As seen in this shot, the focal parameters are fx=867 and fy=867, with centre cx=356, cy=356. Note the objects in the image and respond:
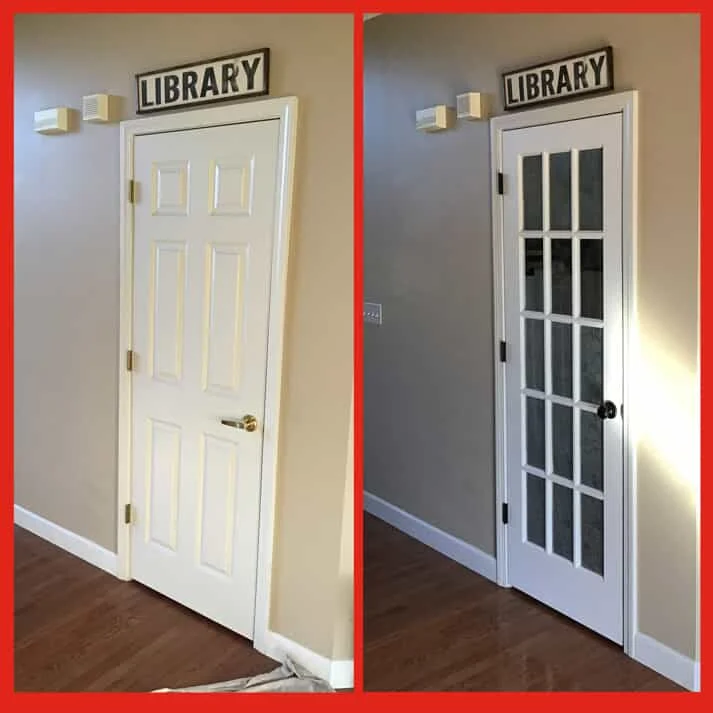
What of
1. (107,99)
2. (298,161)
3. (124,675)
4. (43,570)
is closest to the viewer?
(298,161)

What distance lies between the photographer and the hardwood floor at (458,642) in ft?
8.16

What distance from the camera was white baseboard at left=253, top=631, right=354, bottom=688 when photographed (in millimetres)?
2420

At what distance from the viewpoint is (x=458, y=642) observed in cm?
263

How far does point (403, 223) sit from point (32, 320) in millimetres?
1238

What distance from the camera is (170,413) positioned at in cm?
277

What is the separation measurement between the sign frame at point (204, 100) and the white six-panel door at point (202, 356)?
8cm

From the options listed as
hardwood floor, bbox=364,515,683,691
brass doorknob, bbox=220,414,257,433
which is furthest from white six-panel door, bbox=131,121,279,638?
hardwood floor, bbox=364,515,683,691

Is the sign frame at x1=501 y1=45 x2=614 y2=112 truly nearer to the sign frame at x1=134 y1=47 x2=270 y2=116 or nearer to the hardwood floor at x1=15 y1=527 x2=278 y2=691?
the sign frame at x1=134 y1=47 x2=270 y2=116

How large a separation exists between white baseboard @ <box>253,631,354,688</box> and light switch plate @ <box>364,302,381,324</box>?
0.95m

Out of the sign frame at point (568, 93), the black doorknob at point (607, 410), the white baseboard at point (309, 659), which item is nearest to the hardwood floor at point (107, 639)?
the white baseboard at point (309, 659)

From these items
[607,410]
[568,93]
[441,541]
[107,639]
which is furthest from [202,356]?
[568,93]

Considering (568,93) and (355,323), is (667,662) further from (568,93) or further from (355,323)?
(568,93)

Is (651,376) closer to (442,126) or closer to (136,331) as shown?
(442,126)

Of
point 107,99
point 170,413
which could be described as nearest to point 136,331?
point 170,413
